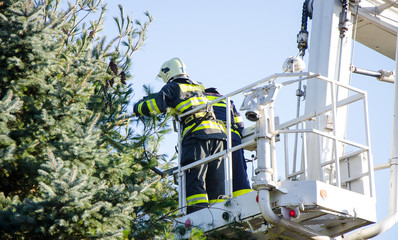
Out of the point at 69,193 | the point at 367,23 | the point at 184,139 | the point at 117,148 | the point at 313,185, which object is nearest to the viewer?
the point at 69,193

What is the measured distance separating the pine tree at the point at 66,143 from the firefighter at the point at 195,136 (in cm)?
31

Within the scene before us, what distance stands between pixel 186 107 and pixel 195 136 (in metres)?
0.45

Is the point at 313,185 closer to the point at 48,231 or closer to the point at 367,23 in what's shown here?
the point at 48,231

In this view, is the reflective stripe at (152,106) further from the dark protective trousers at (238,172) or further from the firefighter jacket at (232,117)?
the dark protective trousers at (238,172)

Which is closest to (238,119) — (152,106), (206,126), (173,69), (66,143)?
(206,126)

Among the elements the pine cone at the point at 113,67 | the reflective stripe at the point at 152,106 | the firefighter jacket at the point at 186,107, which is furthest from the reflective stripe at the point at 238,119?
the pine cone at the point at 113,67

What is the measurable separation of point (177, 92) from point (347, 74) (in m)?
2.42

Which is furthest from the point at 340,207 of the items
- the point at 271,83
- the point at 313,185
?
the point at 271,83

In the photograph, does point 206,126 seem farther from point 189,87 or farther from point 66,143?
point 66,143

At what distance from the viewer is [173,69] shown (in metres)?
11.3

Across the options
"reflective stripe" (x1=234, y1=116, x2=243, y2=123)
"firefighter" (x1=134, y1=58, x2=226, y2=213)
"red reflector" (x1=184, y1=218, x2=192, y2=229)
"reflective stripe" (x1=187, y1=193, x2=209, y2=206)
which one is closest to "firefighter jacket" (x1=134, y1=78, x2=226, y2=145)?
"firefighter" (x1=134, y1=58, x2=226, y2=213)

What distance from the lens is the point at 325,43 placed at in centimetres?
1129

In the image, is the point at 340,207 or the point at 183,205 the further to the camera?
the point at 183,205

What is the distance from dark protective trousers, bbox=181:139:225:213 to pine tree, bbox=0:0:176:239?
13.5 inches
